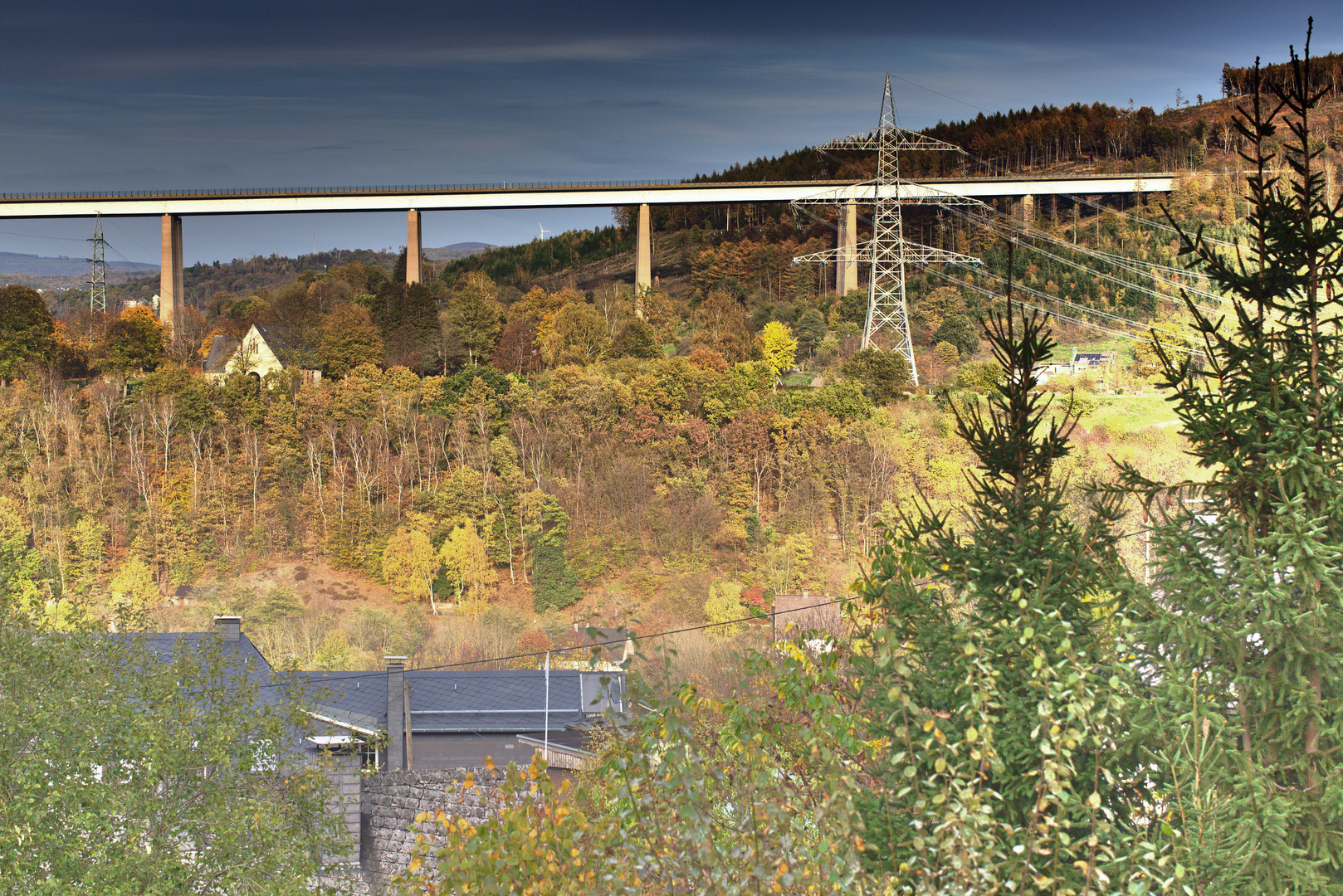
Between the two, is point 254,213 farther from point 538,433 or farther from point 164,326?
point 538,433

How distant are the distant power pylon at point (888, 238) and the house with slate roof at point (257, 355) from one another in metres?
23.3

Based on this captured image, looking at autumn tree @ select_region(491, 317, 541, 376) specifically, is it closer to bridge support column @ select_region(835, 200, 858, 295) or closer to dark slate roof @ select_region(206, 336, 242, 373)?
dark slate roof @ select_region(206, 336, 242, 373)

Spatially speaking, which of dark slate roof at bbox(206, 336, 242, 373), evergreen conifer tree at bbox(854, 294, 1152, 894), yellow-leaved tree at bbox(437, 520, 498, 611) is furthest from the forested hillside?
evergreen conifer tree at bbox(854, 294, 1152, 894)

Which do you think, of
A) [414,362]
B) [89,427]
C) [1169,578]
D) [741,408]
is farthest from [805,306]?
[1169,578]

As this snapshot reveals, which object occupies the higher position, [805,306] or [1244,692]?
[805,306]

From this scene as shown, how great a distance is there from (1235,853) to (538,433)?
4020cm

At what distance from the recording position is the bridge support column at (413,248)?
54.8m

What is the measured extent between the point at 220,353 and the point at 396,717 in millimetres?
34097

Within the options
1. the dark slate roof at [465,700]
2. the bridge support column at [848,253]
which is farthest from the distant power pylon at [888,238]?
the dark slate roof at [465,700]

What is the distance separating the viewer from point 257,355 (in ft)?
165

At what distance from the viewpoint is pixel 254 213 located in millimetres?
53938

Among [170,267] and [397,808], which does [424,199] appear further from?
[397,808]

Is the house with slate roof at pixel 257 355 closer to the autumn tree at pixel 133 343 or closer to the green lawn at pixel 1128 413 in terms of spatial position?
the autumn tree at pixel 133 343

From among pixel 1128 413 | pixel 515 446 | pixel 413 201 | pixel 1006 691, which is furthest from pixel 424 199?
pixel 1006 691
